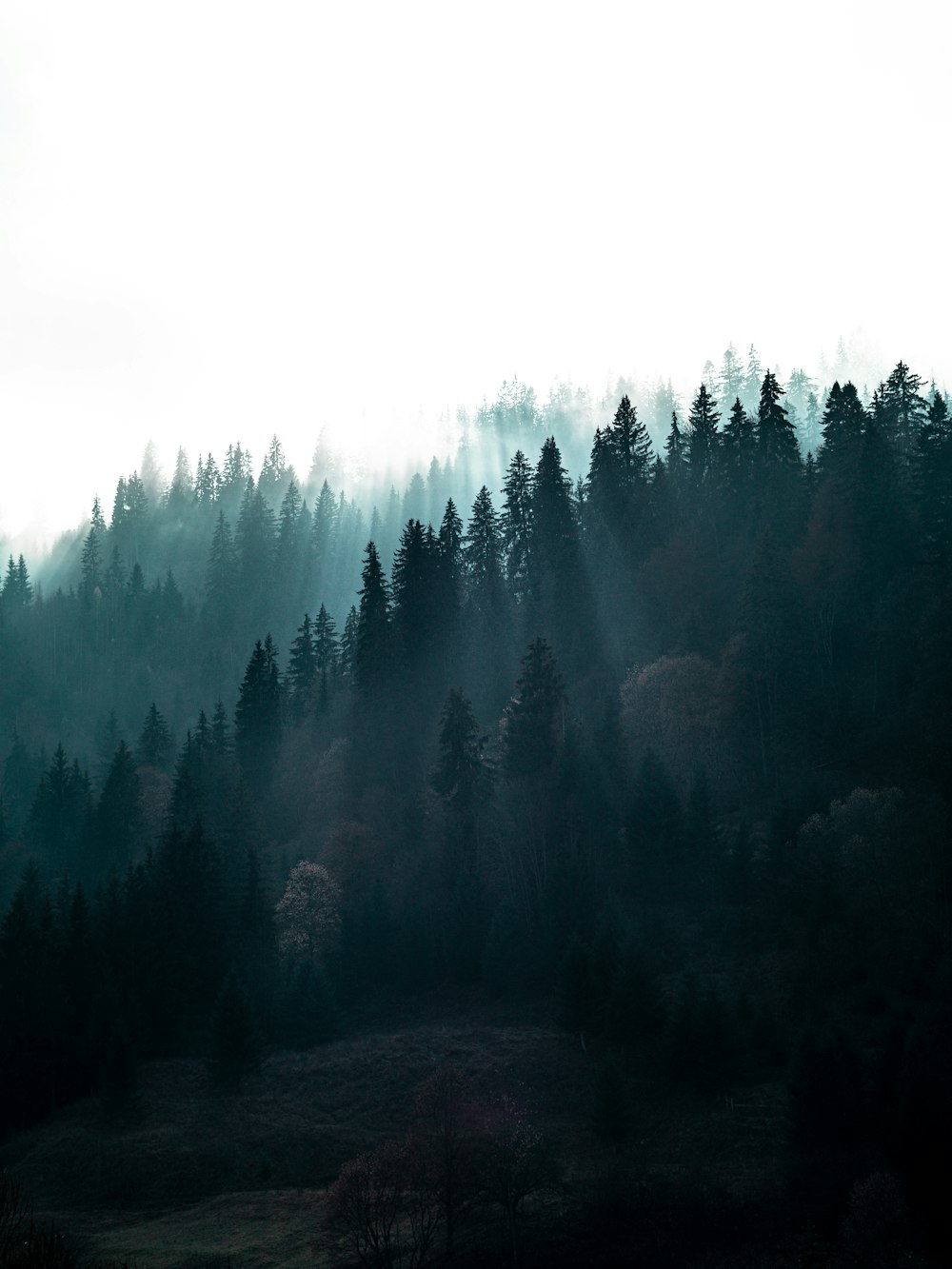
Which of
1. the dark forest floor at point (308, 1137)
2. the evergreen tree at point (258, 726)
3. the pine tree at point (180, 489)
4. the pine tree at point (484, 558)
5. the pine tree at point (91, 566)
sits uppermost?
the pine tree at point (180, 489)

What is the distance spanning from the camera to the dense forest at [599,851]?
30.2 metres

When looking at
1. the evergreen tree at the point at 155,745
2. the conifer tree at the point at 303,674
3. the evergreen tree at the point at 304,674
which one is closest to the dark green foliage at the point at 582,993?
the evergreen tree at the point at 304,674

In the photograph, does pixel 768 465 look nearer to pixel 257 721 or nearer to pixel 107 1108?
pixel 257 721

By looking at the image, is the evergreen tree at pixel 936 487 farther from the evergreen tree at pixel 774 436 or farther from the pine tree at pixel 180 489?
the pine tree at pixel 180 489

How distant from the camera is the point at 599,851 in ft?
198

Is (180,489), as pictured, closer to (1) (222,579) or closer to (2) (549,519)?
(1) (222,579)

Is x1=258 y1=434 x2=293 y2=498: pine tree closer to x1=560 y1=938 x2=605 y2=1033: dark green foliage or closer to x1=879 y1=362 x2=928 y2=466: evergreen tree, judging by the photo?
x1=879 y1=362 x2=928 y2=466: evergreen tree

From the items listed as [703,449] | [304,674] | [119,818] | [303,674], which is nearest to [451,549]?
[304,674]

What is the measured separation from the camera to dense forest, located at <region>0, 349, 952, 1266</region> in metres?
30.2

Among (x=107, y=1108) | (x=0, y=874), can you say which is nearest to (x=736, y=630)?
(x=107, y=1108)

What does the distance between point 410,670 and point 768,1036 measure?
46.6m

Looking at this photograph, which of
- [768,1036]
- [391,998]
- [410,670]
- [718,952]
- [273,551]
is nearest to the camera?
[768,1036]

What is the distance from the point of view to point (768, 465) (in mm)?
75125

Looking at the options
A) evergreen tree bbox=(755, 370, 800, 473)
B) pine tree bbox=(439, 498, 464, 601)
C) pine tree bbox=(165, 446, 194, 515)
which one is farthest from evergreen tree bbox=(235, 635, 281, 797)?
pine tree bbox=(165, 446, 194, 515)
